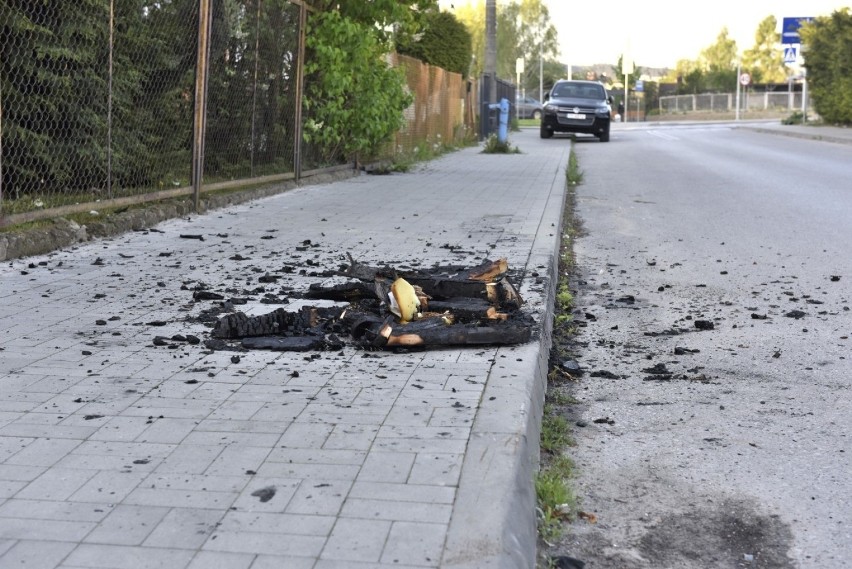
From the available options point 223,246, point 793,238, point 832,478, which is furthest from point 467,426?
point 793,238

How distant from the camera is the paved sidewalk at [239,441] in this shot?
9.86 feet

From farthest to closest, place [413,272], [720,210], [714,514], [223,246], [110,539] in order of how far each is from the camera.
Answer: [720,210], [223,246], [413,272], [714,514], [110,539]

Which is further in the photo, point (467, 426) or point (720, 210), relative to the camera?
point (720, 210)

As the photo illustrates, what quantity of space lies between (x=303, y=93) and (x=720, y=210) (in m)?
6.06

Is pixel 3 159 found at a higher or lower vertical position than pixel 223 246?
higher

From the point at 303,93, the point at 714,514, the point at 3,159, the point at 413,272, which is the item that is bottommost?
the point at 714,514

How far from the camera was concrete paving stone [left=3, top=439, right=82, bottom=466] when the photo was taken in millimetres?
3662


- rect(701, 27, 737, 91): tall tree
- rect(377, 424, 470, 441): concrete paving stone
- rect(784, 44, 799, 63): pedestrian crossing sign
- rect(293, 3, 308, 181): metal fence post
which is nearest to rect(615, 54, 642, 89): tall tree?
rect(701, 27, 737, 91): tall tree

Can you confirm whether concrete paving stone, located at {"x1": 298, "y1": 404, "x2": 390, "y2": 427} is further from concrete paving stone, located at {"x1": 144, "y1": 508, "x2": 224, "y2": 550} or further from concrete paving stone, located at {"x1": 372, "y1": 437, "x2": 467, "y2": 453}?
concrete paving stone, located at {"x1": 144, "y1": 508, "x2": 224, "y2": 550}

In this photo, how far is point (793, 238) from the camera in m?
10.6

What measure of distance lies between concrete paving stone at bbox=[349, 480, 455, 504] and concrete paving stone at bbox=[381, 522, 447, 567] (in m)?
0.19

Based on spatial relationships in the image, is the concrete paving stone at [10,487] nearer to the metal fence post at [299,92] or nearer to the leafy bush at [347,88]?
the metal fence post at [299,92]

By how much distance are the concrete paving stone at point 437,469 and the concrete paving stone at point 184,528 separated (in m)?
0.67

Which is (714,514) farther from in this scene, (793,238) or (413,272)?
(793,238)
